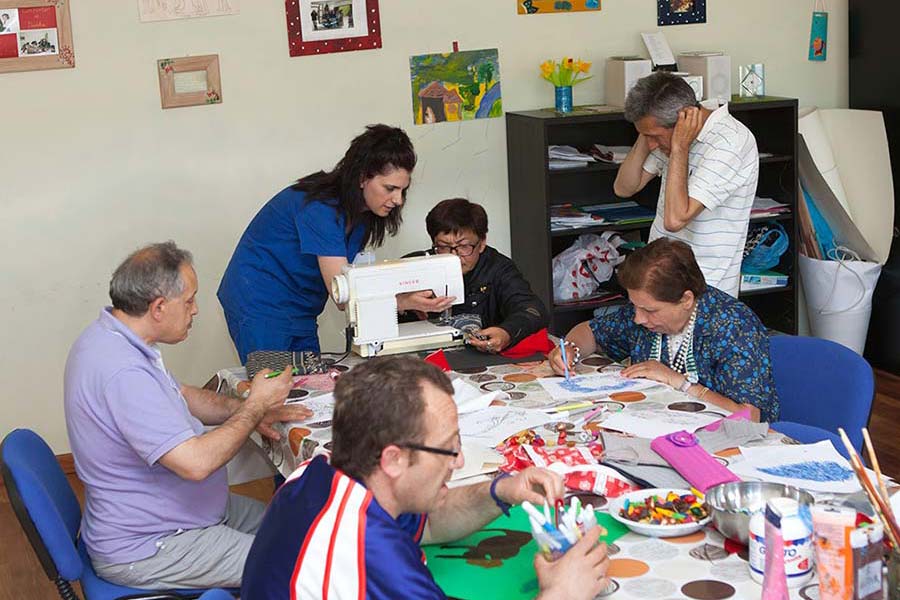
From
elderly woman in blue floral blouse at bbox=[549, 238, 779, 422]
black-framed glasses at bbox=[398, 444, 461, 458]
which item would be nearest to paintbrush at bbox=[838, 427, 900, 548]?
black-framed glasses at bbox=[398, 444, 461, 458]

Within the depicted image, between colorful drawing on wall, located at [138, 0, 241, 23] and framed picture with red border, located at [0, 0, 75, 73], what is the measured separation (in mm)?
280

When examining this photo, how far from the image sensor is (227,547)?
2.56 metres

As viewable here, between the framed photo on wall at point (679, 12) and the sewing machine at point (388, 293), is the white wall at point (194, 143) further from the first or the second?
the sewing machine at point (388, 293)

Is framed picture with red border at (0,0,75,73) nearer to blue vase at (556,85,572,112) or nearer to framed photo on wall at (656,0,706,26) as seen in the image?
blue vase at (556,85,572,112)

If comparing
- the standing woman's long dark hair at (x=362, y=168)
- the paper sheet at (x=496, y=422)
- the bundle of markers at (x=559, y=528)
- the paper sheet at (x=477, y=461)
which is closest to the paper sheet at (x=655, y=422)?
the paper sheet at (x=496, y=422)

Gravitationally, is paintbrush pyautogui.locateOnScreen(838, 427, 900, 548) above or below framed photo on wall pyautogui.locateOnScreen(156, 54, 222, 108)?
below

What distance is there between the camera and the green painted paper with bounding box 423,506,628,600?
1858 mm

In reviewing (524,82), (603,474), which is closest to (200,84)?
(524,82)

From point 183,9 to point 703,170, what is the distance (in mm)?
2050

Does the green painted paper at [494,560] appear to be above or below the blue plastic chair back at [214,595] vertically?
above

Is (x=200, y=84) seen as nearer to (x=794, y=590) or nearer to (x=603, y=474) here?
(x=603, y=474)

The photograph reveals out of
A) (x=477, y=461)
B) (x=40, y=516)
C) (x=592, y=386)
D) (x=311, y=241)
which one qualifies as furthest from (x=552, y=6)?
(x=40, y=516)

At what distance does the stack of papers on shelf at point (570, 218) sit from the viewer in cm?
464

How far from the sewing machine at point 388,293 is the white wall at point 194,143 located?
1525 mm
